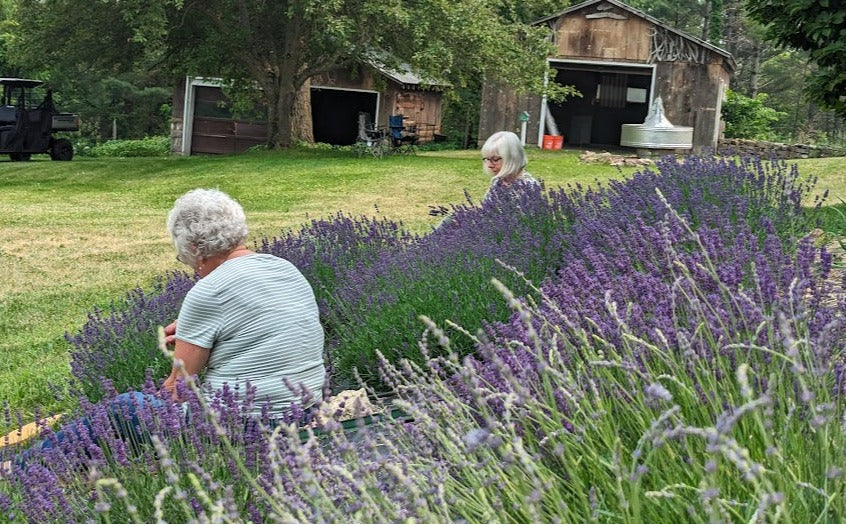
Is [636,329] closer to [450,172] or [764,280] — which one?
[764,280]

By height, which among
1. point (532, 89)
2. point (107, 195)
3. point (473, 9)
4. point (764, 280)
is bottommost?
point (107, 195)

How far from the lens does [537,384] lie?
2791mm

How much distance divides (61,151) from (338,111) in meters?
9.27

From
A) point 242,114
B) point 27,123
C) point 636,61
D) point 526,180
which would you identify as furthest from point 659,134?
point 526,180

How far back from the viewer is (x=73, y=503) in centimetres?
268

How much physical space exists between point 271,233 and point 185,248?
25.4 feet

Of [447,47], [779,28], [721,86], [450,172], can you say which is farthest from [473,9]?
[779,28]

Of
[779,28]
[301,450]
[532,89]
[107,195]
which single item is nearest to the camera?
[301,450]

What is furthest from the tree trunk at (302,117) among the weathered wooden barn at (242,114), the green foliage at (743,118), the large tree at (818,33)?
the large tree at (818,33)

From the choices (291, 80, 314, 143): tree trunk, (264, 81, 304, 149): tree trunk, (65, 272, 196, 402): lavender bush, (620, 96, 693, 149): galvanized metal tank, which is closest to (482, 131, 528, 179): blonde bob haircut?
(65, 272, 196, 402): lavender bush

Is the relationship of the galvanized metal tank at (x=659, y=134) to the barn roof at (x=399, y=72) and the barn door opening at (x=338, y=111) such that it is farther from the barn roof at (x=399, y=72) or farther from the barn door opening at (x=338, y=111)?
the barn door opening at (x=338, y=111)

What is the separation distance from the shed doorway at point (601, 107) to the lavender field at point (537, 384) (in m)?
27.2

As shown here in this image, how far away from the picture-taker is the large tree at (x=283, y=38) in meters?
20.0

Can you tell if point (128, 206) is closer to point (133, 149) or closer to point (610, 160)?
point (610, 160)
